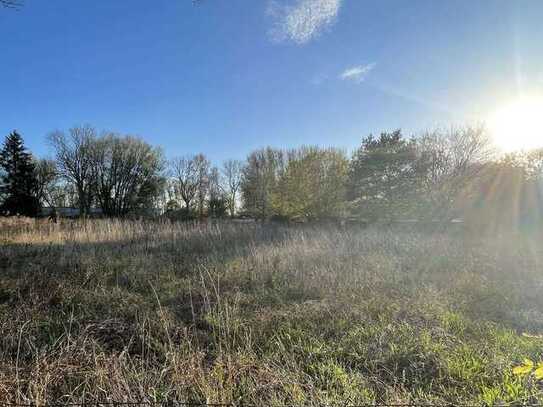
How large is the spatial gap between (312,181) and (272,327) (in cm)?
1879

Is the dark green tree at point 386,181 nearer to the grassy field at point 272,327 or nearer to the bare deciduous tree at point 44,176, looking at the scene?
the grassy field at point 272,327

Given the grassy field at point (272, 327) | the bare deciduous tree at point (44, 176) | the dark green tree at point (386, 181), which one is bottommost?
the grassy field at point (272, 327)

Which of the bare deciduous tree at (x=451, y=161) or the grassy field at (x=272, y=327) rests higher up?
the bare deciduous tree at (x=451, y=161)

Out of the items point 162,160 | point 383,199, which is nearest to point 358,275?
point 383,199

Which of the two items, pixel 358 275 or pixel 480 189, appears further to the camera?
pixel 480 189

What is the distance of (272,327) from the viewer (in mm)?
2900

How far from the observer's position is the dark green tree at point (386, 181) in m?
17.4

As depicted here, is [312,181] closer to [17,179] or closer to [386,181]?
[386,181]

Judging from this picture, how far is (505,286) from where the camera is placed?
13.9 ft

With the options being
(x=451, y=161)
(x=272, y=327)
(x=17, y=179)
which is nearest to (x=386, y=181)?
(x=451, y=161)

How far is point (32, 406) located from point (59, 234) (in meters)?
8.55

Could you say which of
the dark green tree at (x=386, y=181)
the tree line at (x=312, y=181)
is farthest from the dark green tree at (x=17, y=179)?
the dark green tree at (x=386, y=181)

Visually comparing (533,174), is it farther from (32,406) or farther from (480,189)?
(32,406)

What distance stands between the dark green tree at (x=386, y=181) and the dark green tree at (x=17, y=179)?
114ft
